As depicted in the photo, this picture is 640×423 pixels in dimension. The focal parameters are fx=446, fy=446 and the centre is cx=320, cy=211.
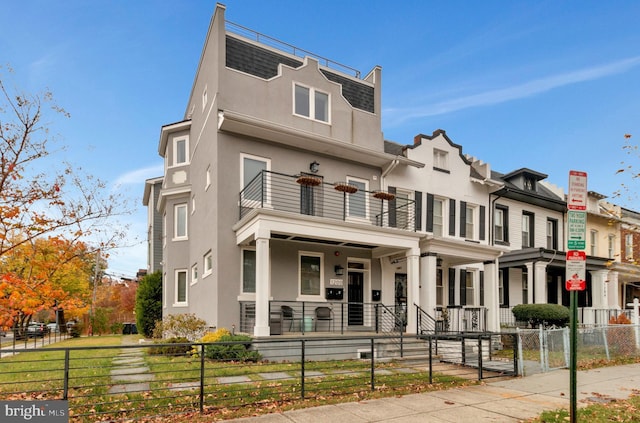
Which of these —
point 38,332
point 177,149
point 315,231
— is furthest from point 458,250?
point 38,332

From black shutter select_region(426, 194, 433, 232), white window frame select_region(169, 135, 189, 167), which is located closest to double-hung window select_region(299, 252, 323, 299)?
black shutter select_region(426, 194, 433, 232)

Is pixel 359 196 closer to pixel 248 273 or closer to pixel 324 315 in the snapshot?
pixel 324 315

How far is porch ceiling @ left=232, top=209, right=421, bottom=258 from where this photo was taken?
12.4 metres

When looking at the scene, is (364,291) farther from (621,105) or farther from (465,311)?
(621,105)

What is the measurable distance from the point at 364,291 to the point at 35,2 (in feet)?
42.7

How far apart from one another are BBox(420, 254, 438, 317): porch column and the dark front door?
2198mm

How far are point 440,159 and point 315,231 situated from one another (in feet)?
28.7

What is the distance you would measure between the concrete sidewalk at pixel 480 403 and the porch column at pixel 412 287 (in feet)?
16.3

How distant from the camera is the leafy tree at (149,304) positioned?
2045 centimetres

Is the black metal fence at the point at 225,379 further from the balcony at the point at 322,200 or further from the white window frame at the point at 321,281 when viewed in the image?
the balcony at the point at 322,200

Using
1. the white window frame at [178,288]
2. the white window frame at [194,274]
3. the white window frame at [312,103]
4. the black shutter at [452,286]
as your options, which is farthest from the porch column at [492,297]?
the white window frame at [178,288]

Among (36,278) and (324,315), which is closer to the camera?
(36,278)

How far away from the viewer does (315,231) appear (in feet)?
43.6

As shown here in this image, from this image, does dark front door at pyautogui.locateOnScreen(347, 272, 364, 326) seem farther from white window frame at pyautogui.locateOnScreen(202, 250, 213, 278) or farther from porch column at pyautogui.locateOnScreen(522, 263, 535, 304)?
porch column at pyautogui.locateOnScreen(522, 263, 535, 304)
